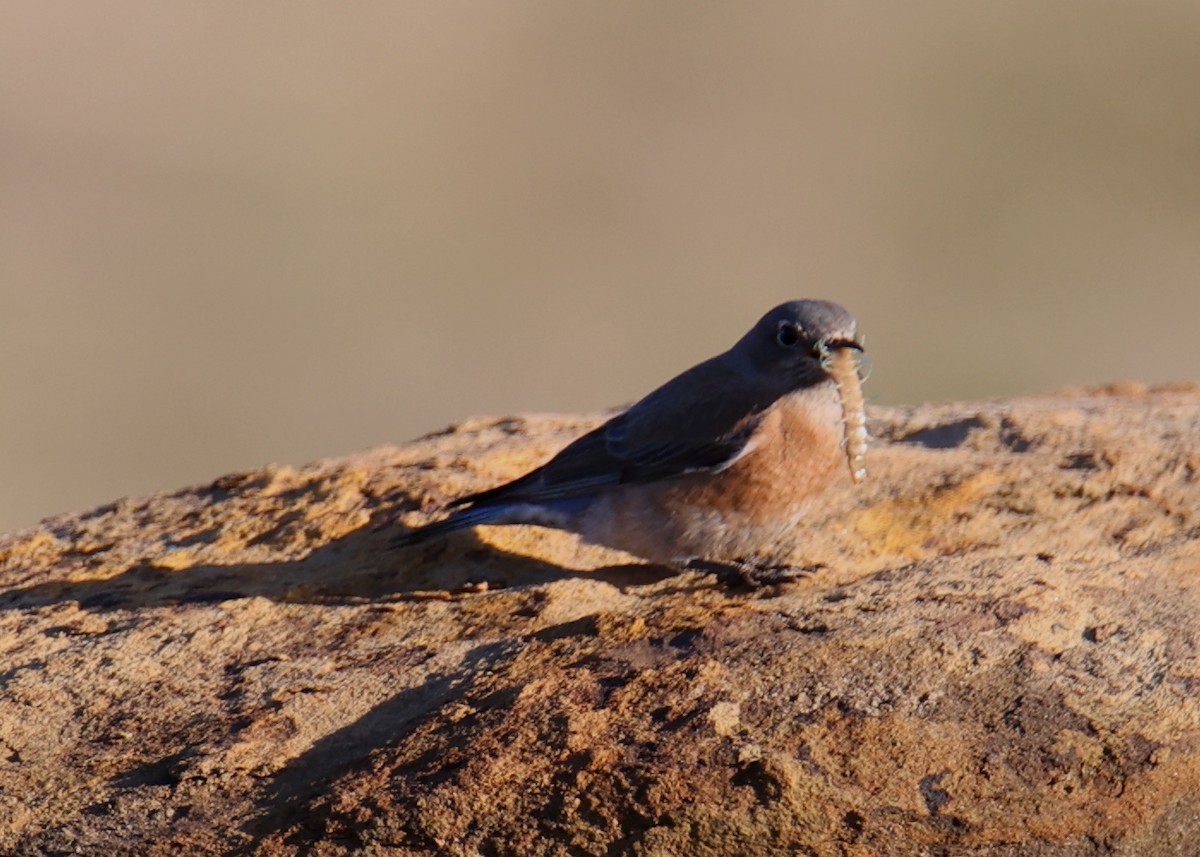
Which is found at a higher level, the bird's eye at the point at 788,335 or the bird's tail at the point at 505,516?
the bird's eye at the point at 788,335

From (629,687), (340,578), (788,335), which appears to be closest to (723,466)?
(788,335)

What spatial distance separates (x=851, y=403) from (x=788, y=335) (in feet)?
1.36

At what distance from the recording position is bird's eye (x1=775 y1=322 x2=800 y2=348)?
19.7 ft

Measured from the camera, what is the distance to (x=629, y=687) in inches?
156

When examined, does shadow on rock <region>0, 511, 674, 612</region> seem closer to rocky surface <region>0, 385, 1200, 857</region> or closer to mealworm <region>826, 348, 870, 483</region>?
rocky surface <region>0, 385, 1200, 857</region>

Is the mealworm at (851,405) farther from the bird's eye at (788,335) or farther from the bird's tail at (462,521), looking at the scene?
the bird's tail at (462,521)

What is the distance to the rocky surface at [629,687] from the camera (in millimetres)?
3566

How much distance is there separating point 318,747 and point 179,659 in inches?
35.6

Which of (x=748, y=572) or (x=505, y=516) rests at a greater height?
(x=505, y=516)

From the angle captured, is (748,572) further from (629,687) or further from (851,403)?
(629,687)

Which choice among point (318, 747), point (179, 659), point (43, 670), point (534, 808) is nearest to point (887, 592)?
point (534, 808)

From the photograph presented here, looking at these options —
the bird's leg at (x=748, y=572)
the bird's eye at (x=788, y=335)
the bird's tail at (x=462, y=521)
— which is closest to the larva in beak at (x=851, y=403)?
the bird's eye at (x=788, y=335)

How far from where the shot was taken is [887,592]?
4590mm

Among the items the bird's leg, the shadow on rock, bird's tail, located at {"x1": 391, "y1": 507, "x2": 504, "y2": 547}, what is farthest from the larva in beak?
bird's tail, located at {"x1": 391, "y1": 507, "x2": 504, "y2": 547}
